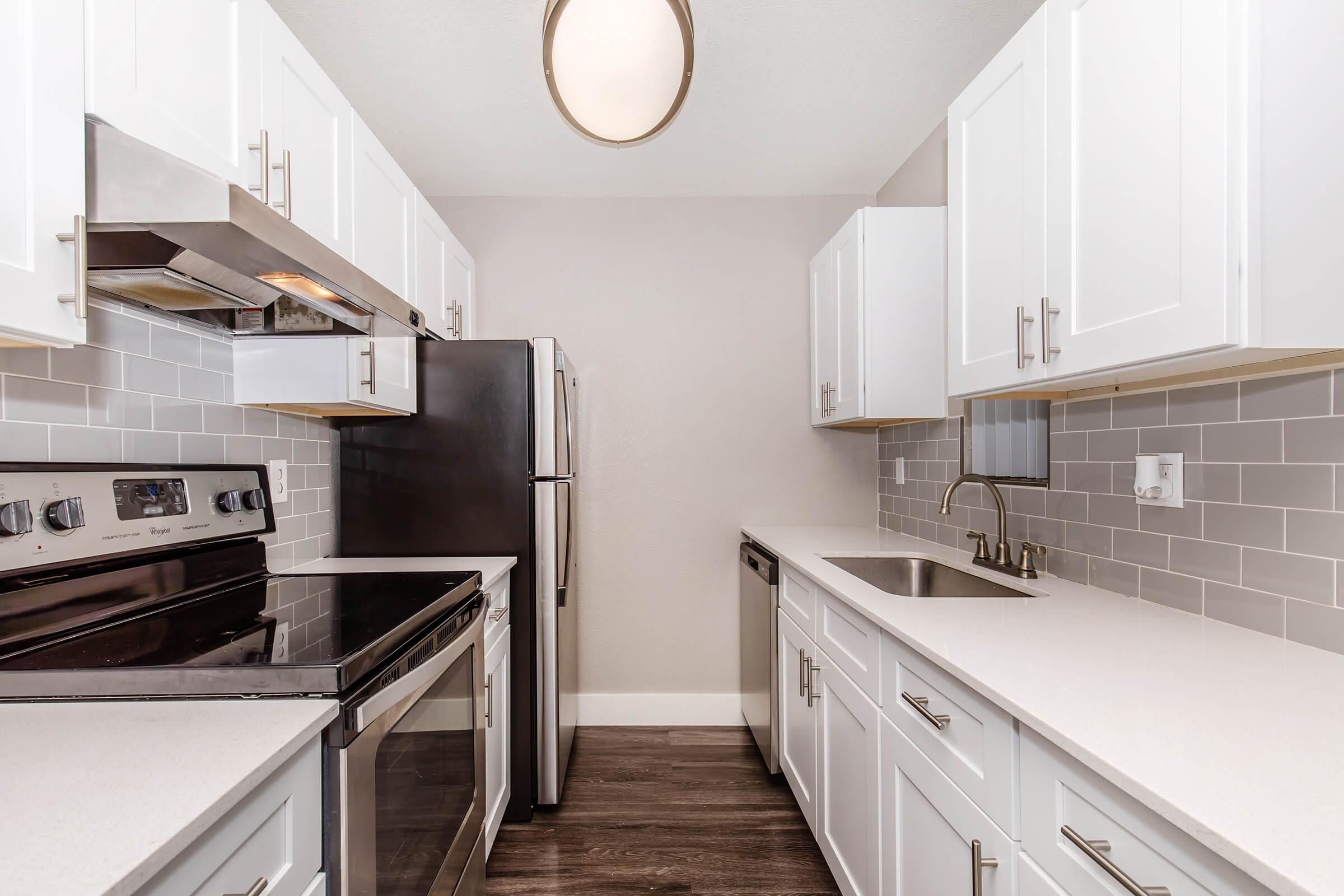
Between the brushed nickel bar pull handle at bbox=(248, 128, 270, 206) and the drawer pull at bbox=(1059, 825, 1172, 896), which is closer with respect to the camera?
the drawer pull at bbox=(1059, 825, 1172, 896)

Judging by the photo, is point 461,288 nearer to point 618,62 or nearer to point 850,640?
point 618,62

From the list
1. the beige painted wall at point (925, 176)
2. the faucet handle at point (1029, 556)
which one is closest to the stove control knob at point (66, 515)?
the faucet handle at point (1029, 556)

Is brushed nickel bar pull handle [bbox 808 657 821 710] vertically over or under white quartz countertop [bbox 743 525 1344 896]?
under

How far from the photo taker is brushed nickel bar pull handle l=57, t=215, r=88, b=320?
847mm

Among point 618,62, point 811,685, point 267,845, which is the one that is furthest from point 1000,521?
point 267,845

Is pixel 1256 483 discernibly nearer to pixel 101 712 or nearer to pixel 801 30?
pixel 801 30

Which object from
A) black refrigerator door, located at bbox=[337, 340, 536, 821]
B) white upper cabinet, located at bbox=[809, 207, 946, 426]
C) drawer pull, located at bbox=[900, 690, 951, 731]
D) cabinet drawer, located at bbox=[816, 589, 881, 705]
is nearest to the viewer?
drawer pull, located at bbox=[900, 690, 951, 731]

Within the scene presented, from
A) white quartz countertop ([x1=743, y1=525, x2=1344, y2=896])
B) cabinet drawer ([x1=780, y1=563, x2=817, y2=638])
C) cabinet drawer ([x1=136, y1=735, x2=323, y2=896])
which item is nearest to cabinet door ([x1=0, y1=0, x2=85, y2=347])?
cabinet drawer ([x1=136, y1=735, x2=323, y2=896])

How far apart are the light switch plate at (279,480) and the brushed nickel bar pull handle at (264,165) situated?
0.85 meters

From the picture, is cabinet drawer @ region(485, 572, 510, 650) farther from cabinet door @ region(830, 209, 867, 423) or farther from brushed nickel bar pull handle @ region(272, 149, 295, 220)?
cabinet door @ region(830, 209, 867, 423)

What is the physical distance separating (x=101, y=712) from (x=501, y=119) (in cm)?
217

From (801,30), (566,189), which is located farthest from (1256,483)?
(566,189)

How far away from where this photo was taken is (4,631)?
1014 millimetres

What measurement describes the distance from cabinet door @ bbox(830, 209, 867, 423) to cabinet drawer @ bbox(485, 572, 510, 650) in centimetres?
142
